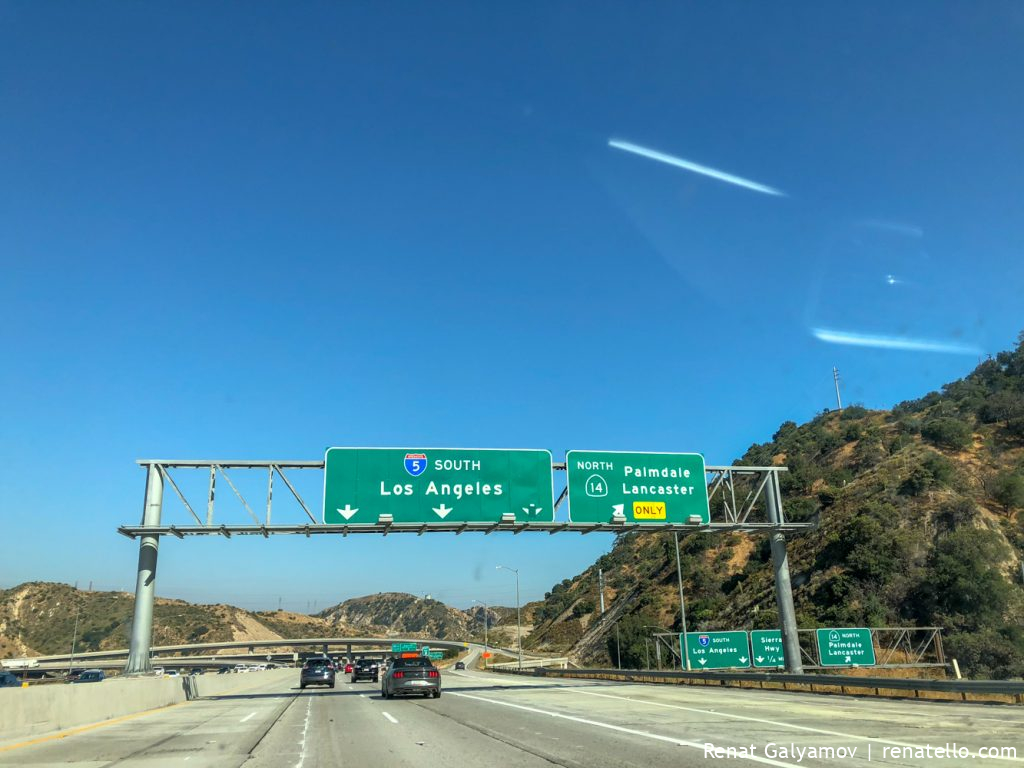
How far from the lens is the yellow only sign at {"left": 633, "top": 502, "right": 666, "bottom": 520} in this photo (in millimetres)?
28797

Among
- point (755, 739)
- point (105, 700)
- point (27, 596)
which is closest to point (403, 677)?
point (105, 700)

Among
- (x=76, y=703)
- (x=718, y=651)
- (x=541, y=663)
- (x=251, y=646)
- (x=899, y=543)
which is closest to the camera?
(x=76, y=703)

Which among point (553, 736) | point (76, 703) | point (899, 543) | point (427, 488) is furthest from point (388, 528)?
point (899, 543)

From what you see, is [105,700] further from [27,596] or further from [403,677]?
[27,596]

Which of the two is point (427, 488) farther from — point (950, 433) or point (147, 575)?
point (950, 433)

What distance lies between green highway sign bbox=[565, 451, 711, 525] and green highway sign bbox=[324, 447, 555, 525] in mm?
1448

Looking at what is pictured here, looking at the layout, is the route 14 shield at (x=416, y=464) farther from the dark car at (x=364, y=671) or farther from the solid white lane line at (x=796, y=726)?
the dark car at (x=364, y=671)

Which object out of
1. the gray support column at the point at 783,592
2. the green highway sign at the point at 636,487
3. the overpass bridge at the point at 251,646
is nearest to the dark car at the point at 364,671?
the green highway sign at the point at 636,487

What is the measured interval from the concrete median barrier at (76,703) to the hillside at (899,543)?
37883mm

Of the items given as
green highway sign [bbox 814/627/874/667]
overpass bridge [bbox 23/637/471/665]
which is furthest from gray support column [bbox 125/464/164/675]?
overpass bridge [bbox 23/637/471/665]

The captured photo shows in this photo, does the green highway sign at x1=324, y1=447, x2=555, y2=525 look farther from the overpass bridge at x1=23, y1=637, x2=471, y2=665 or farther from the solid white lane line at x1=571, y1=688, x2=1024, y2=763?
the overpass bridge at x1=23, y1=637, x2=471, y2=665

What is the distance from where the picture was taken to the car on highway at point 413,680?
87.3ft

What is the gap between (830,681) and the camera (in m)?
24.8

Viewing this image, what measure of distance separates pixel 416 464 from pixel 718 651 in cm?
1707
